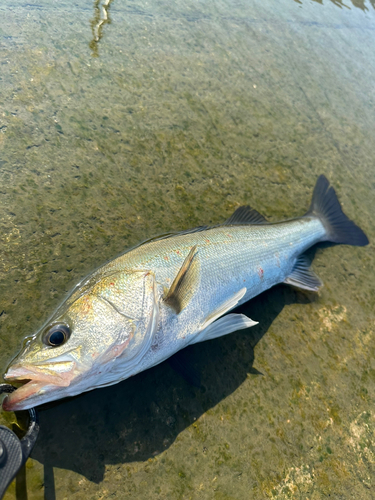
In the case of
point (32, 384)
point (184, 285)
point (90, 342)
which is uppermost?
point (184, 285)

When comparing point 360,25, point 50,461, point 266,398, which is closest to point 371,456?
point 266,398

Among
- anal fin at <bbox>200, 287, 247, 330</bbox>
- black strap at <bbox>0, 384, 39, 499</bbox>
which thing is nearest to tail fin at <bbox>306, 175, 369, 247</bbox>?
anal fin at <bbox>200, 287, 247, 330</bbox>

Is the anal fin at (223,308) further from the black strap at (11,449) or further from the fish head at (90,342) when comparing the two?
the black strap at (11,449)

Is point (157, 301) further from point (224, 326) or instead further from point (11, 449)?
point (11, 449)

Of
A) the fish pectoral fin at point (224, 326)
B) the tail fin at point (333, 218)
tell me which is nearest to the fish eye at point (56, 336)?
the fish pectoral fin at point (224, 326)

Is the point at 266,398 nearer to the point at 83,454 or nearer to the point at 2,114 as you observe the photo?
the point at 83,454

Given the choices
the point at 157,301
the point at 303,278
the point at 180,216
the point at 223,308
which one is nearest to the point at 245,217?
the point at 180,216
